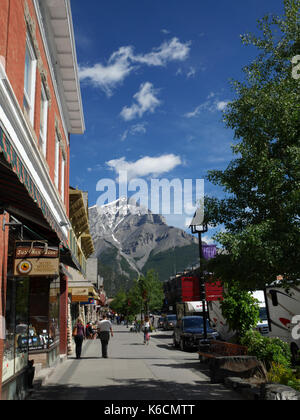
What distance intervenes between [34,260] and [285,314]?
13.7 metres

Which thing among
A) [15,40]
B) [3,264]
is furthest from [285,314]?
[15,40]

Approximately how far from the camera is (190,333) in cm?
2402

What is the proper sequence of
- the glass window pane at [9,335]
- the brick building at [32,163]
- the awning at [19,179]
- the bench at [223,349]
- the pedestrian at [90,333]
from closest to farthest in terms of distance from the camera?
1. the awning at [19,179]
2. the brick building at [32,163]
3. the glass window pane at [9,335]
4. the bench at [223,349]
5. the pedestrian at [90,333]

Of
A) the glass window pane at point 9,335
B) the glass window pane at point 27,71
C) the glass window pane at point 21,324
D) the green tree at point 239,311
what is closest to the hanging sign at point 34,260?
the glass window pane at point 9,335

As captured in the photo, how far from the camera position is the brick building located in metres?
7.15

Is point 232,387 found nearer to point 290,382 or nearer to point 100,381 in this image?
point 290,382

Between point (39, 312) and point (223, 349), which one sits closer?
point (223, 349)

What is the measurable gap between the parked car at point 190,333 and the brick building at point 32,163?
7823mm

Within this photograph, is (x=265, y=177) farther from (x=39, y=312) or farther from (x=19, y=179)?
(x=39, y=312)

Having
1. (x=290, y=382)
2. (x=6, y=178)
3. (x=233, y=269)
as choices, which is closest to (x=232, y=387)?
(x=290, y=382)

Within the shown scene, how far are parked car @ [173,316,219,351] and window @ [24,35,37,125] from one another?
16268mm

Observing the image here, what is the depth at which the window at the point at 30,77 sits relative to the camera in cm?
1090

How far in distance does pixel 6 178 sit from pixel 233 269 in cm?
526

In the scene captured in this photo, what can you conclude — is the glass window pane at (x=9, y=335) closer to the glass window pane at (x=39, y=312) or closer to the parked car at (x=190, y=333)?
the glass window pane at (x=39, y=312)
